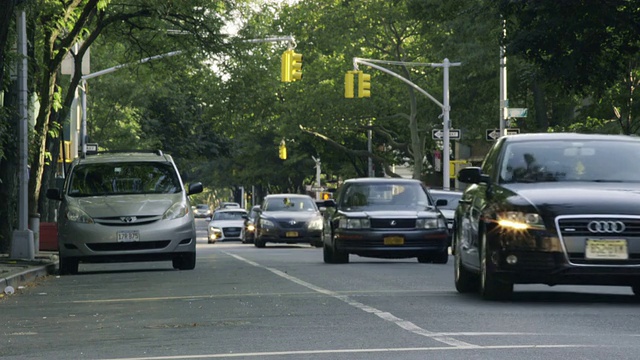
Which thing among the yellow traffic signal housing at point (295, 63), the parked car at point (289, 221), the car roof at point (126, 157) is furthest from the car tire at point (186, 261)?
the parked car at point (289, 221)

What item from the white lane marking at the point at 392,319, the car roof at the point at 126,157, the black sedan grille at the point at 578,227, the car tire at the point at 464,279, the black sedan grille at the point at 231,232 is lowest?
the black sedan grille at the point at 231,232

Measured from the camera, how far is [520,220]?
14242 millimetres

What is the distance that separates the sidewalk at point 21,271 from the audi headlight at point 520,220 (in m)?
7.51

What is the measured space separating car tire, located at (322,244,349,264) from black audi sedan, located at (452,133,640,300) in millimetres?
10412

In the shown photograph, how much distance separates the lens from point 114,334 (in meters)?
12.4

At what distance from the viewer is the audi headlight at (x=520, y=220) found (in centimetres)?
1412

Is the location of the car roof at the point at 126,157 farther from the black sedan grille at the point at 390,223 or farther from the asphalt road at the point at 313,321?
the asphalt road at the point at 313,321

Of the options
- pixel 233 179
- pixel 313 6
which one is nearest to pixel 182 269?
pixel 313 6

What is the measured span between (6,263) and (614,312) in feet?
49.3

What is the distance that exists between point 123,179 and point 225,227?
35.7 metres

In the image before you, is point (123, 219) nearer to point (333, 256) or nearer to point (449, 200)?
point (333, 256)

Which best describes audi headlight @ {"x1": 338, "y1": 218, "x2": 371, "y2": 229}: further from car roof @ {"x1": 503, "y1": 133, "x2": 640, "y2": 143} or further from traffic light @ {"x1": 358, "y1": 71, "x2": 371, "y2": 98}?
traffic light @ {"x1": 358, "y1": 71, "x2": 371, "y2": 98}

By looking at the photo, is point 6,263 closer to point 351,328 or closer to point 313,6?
point 351,328

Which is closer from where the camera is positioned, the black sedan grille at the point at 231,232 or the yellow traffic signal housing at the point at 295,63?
the yellow traffic signal housing at the point at 295,63
